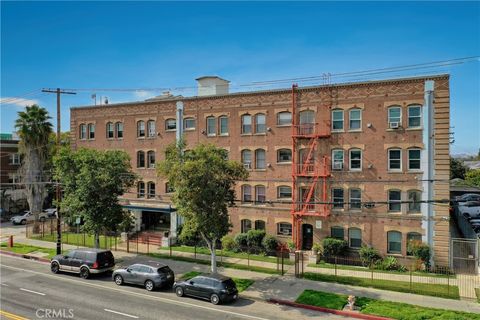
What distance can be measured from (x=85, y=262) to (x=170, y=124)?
55.7 feet

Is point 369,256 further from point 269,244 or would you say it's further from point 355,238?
point 269,244

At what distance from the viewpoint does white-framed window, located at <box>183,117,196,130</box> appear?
3741 cm

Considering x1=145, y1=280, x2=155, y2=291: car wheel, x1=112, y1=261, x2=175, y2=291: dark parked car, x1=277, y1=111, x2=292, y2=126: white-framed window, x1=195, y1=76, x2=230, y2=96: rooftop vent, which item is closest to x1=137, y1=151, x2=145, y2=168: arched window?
x1=195, y1=76, x2=230, y2=96: rooftop vent

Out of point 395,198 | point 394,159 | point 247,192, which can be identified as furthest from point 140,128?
point 395,198

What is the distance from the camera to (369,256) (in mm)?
28828

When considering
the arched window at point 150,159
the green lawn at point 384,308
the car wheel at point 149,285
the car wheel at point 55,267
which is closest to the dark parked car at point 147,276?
the car wheel at point 149,285

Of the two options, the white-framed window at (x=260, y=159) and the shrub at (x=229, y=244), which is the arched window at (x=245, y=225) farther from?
the white-framed window at (x=260, y=159)

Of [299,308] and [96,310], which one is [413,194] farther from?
[96,310]

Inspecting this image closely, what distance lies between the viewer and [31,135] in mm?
46344

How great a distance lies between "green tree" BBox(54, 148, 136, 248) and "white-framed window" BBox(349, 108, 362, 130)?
17387 millimetres

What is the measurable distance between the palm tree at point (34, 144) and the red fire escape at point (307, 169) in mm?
→ 31467

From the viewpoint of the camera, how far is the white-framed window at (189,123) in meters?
37.4

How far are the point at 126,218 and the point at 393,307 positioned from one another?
63.5ft

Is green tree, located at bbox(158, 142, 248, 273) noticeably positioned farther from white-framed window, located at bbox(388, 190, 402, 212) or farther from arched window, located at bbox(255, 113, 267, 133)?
white-framed window, located at bbox(388, 190, 402, 212)
